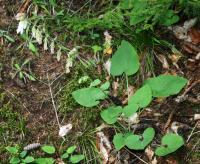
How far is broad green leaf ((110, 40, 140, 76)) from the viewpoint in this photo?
2.89m

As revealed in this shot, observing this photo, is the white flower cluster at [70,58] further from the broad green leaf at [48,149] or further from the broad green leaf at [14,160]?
the broad green leaf at [14,160]

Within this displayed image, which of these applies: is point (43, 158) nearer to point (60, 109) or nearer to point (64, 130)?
point (64, 130)

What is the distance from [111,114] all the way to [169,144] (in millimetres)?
406

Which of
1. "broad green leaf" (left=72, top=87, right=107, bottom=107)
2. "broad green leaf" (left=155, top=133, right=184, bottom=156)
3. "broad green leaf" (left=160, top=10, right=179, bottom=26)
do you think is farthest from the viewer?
"broad green leaf" (left=160, top=10, right=179, bottom=26)

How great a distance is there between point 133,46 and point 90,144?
2.45 feet

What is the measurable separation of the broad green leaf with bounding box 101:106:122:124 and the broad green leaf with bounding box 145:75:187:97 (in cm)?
24

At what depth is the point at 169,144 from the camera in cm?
265

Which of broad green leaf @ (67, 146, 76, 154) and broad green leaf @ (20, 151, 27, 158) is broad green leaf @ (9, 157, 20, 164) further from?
broad green leaf @ (67, 146, 76, 154)

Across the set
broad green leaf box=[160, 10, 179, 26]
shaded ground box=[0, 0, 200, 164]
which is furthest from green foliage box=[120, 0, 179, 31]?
shaded ground box=[0, 0, 200, 164]

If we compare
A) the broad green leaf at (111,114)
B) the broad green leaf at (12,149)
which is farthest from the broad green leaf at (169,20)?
the broad green leaf at (12,149)

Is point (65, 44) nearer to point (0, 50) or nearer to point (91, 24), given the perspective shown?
point (91, 24)

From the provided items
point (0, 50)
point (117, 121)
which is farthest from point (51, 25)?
point (117, 121)

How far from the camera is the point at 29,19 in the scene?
10.7 feet

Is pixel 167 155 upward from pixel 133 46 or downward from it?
downward
